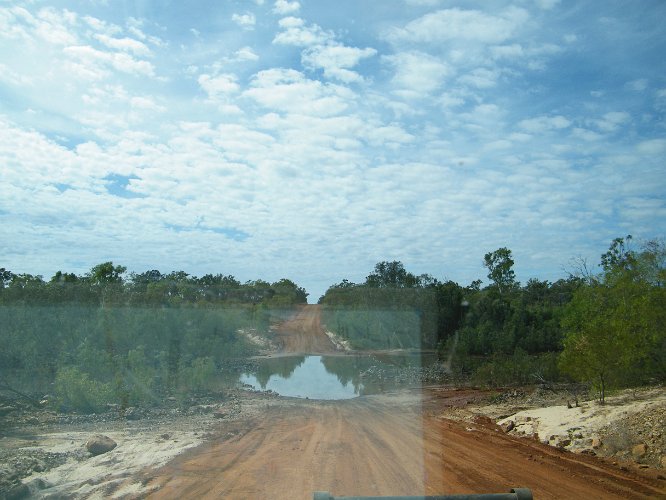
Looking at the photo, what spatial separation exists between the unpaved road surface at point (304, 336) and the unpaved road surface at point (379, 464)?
79.1 ft

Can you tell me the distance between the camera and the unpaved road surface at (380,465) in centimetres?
891

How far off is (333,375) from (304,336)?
1837 cm

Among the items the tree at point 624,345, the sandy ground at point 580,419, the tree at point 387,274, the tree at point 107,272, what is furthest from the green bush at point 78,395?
the tree at point 387,274

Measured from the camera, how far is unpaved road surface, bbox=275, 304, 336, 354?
1598 inches

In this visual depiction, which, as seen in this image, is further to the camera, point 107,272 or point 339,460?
point 107,272

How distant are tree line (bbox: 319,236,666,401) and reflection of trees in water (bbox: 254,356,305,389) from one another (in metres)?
7.20

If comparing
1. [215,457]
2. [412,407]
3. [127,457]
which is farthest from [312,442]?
[412,407]

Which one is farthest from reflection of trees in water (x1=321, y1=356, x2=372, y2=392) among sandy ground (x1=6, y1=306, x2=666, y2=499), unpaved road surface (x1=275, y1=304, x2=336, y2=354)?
sandy ground (x1=6, y1=306, x2=666, y2=499)

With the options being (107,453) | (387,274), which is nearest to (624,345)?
(107,453)

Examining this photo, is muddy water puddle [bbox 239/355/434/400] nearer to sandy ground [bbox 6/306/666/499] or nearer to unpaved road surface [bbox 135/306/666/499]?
sandy ground [bbox 6/306/666/499]

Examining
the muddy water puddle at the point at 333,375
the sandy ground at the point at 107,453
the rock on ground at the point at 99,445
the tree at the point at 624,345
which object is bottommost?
the muddy water puddle at the point at 333,375

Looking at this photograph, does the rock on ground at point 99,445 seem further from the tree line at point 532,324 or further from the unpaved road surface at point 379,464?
the tree line at point 532,324

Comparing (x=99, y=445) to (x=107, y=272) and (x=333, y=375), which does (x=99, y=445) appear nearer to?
(x=333, y=375)

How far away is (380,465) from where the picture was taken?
10430 millimetres
